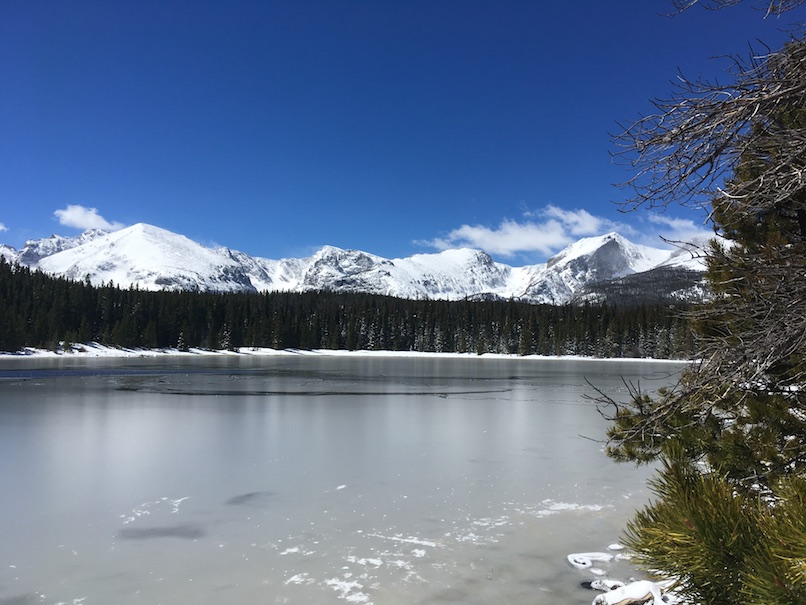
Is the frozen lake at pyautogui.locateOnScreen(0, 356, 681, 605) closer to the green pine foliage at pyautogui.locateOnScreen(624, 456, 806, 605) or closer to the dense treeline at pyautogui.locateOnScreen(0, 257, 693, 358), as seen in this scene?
the green pine foliage at pyautogui.locateOnScreen(624, 456, 806, 605)

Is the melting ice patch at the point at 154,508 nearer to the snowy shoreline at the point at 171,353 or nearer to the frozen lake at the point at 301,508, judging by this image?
the frozen lake at the point at 301,508

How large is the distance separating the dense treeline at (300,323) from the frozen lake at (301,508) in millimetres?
77729

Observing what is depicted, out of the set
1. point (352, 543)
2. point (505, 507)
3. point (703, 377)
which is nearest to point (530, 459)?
point (505, 507)

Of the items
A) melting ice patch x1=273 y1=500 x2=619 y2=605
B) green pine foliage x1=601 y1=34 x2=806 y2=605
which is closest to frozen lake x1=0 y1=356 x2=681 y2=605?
melting ice patch x1=273 y1=500 x2=619 y2=605

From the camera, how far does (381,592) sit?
5953mm

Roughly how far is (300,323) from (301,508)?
10843cm

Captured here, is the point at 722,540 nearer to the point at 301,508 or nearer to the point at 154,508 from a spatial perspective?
the point at 301,508

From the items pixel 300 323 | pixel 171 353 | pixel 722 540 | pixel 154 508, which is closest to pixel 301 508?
pixel 154 508

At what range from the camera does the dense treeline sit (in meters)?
91.8

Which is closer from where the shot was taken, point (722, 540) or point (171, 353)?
point (722, 540)

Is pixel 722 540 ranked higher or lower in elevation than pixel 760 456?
higher

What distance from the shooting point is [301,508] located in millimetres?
8961

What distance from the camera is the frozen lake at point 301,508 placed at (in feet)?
20.2

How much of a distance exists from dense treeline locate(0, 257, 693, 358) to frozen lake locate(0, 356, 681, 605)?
77729 millimetres
